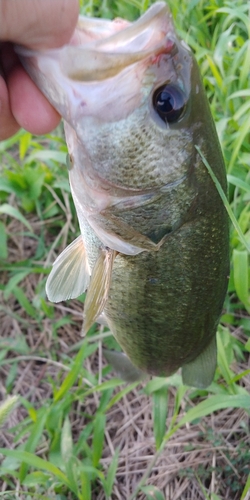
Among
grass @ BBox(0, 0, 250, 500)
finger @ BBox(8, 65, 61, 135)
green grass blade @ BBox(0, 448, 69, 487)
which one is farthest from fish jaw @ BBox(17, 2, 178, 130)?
green grass blade @ BBox(0, 448, 69, 487)

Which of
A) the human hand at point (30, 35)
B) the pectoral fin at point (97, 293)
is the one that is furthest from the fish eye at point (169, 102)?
the pectoral fin at point (97, 293)

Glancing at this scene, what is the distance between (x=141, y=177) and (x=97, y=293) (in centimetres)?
33

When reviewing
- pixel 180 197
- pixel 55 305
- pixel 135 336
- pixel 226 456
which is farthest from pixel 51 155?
pixel 226 456

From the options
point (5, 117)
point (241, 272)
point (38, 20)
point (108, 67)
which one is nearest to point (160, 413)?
point (241, 272)

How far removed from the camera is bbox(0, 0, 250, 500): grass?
187 centimetres

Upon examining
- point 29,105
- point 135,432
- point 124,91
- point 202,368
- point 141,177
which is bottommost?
point 135,432

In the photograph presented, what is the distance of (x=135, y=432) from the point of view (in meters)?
2.17

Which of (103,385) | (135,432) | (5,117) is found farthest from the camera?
(135,432)

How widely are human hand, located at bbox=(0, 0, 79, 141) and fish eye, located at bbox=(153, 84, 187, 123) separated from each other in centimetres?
26

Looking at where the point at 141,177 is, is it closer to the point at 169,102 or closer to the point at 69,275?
the point at 169,102

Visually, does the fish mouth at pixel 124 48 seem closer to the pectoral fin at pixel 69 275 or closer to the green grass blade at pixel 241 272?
the pectoral fin at pixel 69 275

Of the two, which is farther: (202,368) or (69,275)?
(202,368)

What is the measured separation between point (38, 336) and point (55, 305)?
0.58 feet

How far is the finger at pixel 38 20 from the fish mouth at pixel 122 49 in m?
0.07
